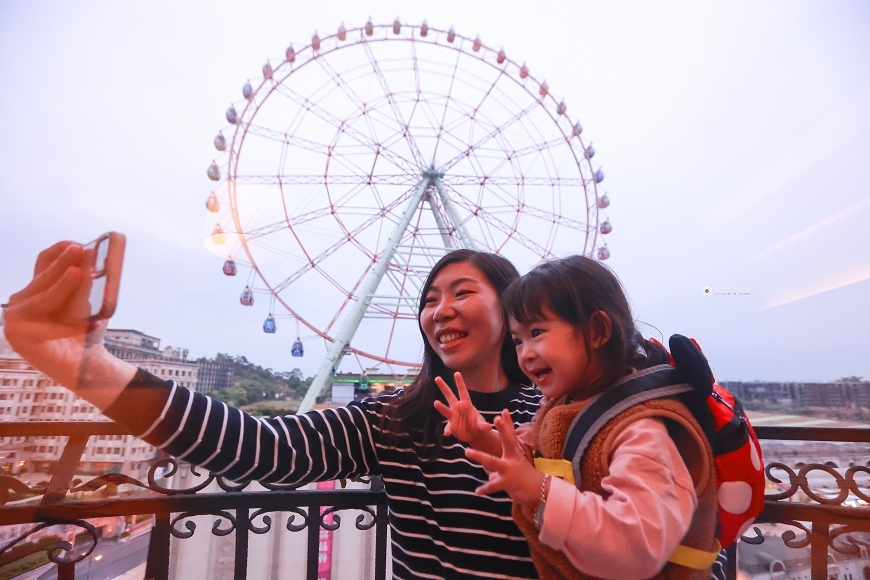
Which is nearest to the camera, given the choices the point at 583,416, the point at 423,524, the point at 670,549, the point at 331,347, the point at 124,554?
the point at 670,549

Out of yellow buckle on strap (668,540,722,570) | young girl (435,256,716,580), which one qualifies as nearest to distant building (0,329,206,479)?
young girl (435,256,716,580)

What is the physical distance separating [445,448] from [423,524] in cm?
12

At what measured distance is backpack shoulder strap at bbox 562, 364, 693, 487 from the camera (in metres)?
0.56

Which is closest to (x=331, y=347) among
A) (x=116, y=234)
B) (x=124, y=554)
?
(x=124, y=554)

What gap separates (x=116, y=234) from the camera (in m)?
→ 0.54

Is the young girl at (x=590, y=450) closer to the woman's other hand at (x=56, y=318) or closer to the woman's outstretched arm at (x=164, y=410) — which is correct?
the woman's outstretched arm at (x=164, y=410)

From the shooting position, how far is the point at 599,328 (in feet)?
2.09

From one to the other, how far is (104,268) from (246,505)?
54 cm

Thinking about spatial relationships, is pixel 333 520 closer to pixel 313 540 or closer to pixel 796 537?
pixel 313 540

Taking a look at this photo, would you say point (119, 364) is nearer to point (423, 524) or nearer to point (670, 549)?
point (423, 524)

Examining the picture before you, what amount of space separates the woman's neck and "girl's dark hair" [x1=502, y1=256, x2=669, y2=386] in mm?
167

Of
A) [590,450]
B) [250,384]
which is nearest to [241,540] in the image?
[590,450]

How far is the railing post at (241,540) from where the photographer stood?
33.8 inches

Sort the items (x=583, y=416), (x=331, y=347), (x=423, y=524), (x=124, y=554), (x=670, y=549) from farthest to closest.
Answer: (x=331, y=347) → (x=124, y=554) → (x=423, y=524) → (x=583, y=416) → (x=670, y=549)
